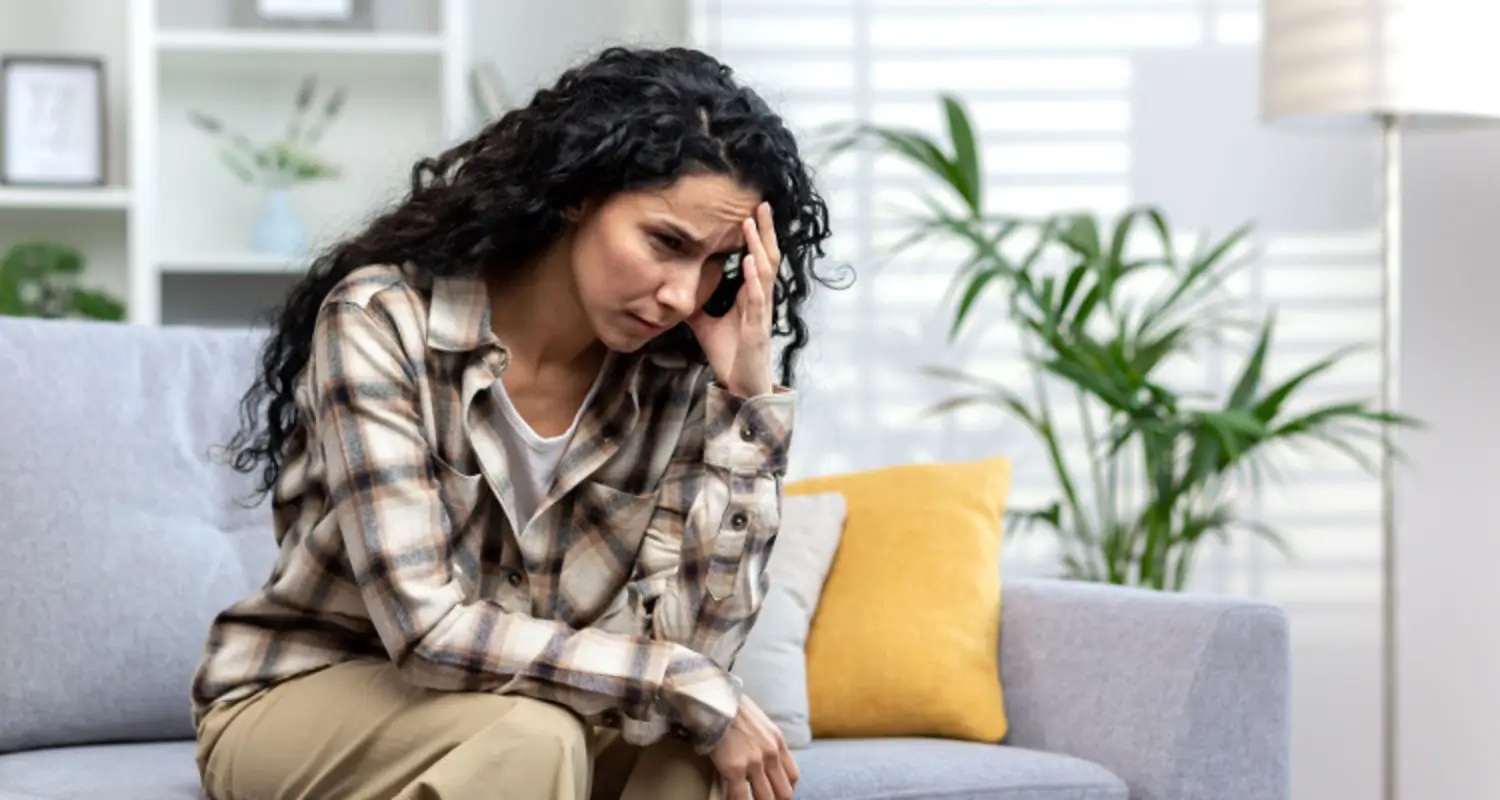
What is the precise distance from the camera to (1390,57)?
9.32 feet

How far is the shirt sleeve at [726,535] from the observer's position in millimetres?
1712

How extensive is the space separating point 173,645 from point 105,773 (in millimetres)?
221

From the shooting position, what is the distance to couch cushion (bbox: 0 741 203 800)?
176 centimetres

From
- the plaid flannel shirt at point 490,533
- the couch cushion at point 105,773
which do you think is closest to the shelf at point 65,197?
the couch cushion at point 105,773

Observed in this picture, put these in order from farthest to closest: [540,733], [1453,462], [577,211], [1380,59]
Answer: [1453,462] < [1380,59] < [577,211] < [540,733]

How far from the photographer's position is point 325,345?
5.46ft

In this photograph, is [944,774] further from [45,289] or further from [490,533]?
[45,289]

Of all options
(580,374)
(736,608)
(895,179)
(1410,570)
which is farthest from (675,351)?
(1410,570)

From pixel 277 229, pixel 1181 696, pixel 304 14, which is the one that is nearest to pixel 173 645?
pixel 1181 696

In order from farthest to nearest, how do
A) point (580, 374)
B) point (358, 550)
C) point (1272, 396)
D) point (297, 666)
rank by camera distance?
1. point (1272, 396)
2. point (580, 374)
3. point (297, 666)
4. point (358, 550)

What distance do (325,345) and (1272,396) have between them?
1.67 metres

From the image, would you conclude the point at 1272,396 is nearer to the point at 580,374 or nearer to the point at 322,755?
the point at 580,374

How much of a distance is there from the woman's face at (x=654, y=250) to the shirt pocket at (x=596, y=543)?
0.16 meters

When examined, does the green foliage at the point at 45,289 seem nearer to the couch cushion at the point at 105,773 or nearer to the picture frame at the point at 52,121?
the picture frame at the point at 52,121
